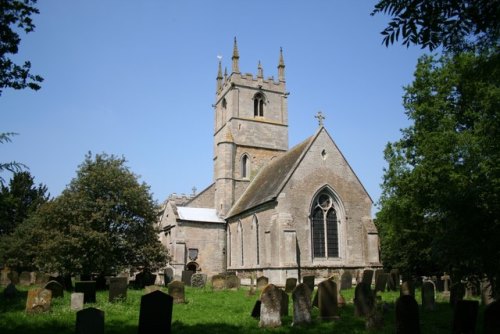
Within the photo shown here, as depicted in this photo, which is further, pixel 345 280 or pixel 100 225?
pixel 100 225

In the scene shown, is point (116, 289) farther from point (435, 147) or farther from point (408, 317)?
point (435, 147)

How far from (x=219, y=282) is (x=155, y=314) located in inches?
549

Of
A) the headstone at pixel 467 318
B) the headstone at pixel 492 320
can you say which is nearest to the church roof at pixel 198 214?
the headstone at pixel 467 318

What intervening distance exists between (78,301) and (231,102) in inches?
1029

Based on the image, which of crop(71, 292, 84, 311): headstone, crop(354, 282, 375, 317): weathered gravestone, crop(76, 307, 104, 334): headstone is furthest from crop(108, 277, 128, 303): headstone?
crop(354, 282, 375, 317): weathered gravestone

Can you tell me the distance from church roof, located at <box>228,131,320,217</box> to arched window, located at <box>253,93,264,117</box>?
5.41 metres

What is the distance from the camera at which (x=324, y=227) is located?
26.0 metres

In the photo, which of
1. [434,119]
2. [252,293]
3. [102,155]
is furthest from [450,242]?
[102,155]

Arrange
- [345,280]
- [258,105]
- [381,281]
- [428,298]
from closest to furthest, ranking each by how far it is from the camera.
→ 1. [428,298]
2. [381,281]
3. [345,280]
4. [258,105]

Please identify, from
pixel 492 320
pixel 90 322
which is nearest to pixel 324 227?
pixel 492 320

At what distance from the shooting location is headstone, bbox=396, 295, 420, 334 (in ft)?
27.9

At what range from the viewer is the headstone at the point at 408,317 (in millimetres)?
8516

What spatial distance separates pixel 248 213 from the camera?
94.6ft

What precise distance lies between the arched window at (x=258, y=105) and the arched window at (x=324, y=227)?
13.7m
